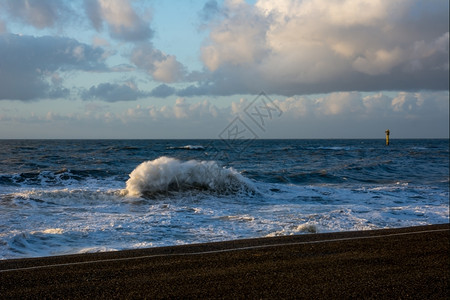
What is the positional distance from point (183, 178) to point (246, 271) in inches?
468

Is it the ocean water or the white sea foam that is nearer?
the ocean water

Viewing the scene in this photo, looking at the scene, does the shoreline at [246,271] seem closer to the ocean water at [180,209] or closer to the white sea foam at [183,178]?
the ocean water at [180,209]

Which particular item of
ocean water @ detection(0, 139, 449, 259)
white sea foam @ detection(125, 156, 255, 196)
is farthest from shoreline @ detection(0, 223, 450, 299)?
white sea foam @ detection(125, 156, 255, 196)

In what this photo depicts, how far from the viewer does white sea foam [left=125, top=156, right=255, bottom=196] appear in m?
15.5

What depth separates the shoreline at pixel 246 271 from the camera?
4527 millimetres

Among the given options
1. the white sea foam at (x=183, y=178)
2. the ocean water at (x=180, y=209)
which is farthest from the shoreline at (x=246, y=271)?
the white sea foam at (x=183, y=178)

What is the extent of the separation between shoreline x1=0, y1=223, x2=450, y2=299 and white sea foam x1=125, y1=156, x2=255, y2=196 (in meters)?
8.92

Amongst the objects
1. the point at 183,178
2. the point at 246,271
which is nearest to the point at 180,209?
the point at 183,178

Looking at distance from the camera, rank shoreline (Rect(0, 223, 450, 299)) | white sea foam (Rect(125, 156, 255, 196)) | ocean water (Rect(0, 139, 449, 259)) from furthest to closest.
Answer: white sea foam (Rect(125, 156, 255, 196)) → ocean water (Rect(0, 139, 449, 259)) → shoreline (Rect(0, 223, 450, 299))

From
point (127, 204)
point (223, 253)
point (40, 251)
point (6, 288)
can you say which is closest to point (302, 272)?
point (223, 253)

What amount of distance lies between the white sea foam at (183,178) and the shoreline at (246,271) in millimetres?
8918

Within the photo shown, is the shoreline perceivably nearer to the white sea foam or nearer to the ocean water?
the ocean water

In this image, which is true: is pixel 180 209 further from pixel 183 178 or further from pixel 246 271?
pixel 246 271

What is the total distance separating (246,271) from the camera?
5258 millimetres
